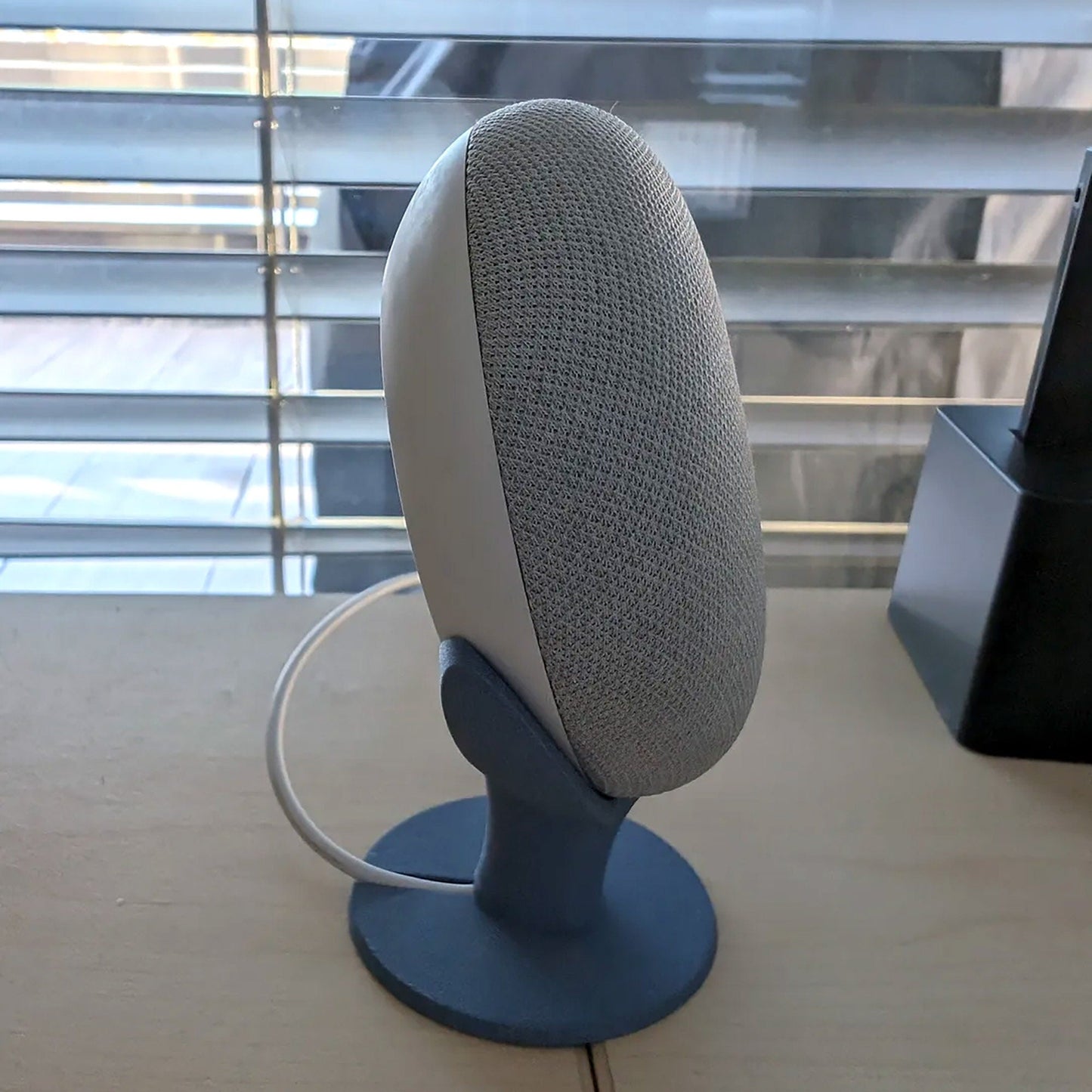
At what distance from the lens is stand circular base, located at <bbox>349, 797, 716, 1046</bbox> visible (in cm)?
44

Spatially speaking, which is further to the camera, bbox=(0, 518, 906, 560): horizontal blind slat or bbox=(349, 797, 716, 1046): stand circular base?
bbox=(0, 518, 906, 560): horizontal blind slat

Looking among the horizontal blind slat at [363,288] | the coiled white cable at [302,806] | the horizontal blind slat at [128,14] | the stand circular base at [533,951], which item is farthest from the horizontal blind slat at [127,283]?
the stand circular base at [533,951]

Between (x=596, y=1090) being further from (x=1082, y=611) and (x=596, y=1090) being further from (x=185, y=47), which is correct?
(x=185, y=47)

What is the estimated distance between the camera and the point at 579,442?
35 centimetres

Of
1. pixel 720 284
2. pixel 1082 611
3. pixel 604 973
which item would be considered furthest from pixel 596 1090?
pixel 720 284

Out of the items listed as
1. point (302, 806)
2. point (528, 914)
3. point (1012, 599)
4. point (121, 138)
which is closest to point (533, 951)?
point (528, 914)

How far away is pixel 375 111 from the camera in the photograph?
789 millimetres

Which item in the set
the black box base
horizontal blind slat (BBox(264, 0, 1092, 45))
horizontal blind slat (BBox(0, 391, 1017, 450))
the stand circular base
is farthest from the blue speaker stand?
horizontal blind slat (BBox(264, 0, 1092, 45))

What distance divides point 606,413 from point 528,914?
24 centimetres

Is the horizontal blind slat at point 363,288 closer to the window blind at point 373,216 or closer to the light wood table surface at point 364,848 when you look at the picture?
the window blind at point 373,216

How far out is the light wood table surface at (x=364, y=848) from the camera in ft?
1.42

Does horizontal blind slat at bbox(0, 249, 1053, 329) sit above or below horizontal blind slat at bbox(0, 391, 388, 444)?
above

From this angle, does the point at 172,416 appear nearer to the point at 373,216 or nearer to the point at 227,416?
the point at 227,416

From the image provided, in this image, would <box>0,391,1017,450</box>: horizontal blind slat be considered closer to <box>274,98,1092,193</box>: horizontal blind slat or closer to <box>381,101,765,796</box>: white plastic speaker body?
<box>274,98,1092,193</box>: horizontal blind slat
